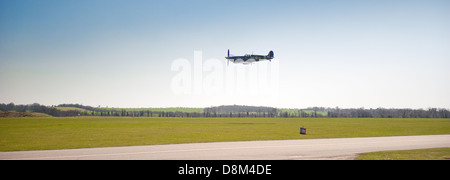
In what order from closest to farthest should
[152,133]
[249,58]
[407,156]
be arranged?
[407,156]
[152,133]
[249,58]

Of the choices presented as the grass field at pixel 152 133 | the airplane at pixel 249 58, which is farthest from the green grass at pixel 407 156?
the airplane at pixel 249 58

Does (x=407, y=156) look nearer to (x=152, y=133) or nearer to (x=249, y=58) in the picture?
(x=152, y=133)

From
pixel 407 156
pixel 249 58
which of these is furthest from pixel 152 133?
pixel 407 156

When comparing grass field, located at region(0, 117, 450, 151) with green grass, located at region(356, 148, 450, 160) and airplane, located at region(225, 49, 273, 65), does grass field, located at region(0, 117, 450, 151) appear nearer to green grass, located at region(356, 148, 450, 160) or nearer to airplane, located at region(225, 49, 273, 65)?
airplane, located at region(225, 49, 273, 65)

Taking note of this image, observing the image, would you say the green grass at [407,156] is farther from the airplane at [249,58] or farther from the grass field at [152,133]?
the airplane at [249,58]

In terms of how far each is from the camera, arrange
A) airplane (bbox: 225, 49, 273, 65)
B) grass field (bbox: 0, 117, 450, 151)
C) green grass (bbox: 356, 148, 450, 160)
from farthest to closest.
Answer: airplane (bbox: 225, 49, 273, 65), grass field (bbox: 0, 117, 450, 151), green grass (bbox: 356, 148, 450, 160)

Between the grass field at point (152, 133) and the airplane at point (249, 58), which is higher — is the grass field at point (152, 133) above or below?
below

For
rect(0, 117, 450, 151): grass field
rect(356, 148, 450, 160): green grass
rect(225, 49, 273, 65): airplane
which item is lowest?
rect(0, 117, 450, 151): grass field

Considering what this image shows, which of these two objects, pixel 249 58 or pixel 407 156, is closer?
pixel 407 156

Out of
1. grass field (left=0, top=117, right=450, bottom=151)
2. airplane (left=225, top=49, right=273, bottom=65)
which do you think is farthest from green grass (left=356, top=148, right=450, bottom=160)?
airplane (left=225, top=49, right=273, bottom=65)
